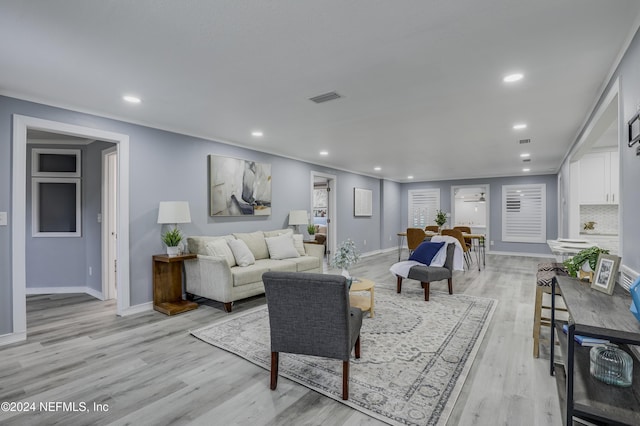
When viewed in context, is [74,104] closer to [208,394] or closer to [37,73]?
[37,73]

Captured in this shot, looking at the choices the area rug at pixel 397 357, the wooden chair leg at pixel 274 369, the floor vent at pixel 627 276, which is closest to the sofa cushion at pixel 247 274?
the area rug at pixel 397 357

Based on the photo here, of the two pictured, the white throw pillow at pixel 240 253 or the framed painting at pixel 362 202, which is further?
the framed painting at pixel 362 202

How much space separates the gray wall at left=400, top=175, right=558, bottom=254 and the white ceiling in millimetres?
5354

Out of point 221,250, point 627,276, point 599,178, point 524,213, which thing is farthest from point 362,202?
point 627,276

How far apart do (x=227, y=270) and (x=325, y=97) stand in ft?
7.41

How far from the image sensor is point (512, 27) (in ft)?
6.28

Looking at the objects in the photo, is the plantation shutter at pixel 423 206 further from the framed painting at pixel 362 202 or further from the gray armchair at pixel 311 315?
the gray armchair at pixel 311 315

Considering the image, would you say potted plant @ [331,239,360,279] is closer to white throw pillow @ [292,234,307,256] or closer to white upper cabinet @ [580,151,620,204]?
white throw pillow @ [292,234,307,256]

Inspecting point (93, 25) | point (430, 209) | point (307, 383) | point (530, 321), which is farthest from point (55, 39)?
point (430, 209)

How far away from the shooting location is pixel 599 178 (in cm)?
521

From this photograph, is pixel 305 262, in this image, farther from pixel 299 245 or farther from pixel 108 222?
pixel 108 222

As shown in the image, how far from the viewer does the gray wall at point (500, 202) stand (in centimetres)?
852

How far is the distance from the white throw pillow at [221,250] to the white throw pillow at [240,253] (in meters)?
0.06

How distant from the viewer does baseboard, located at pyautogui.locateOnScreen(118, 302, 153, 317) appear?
148 inches
